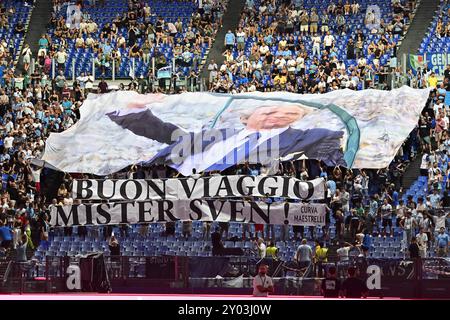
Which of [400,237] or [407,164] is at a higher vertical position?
[407,164]

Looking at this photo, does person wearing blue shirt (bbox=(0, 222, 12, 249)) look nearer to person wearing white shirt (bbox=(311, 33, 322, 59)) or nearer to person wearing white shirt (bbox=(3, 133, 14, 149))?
person wearing white shirt (bbox=(3, 133, 14, 149))

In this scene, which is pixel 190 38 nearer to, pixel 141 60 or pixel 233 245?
pixel 141 60

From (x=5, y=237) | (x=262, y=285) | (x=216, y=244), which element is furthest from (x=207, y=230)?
(x=262, y=285)

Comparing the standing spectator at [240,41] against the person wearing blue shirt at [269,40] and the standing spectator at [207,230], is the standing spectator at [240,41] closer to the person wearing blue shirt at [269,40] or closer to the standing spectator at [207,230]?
the person wearing blue shirt at [269,40]

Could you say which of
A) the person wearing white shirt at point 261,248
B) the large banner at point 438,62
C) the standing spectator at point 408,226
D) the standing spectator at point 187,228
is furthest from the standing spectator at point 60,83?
the standing spectator at point 408,226

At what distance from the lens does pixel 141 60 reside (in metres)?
46.0

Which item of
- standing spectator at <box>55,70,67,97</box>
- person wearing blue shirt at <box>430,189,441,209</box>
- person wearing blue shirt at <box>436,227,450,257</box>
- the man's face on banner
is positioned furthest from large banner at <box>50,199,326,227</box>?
standing spectator at <box>55,70,67,97</box>

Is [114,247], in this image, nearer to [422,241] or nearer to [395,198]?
[422,241]

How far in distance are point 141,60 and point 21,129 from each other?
7752 millimetres

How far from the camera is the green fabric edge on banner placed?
3356cm

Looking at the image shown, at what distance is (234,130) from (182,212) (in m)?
4.84

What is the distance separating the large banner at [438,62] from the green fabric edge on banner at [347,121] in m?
6.15

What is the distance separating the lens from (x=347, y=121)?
115 ft

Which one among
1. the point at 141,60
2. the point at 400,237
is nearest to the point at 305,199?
the point at 400,237
